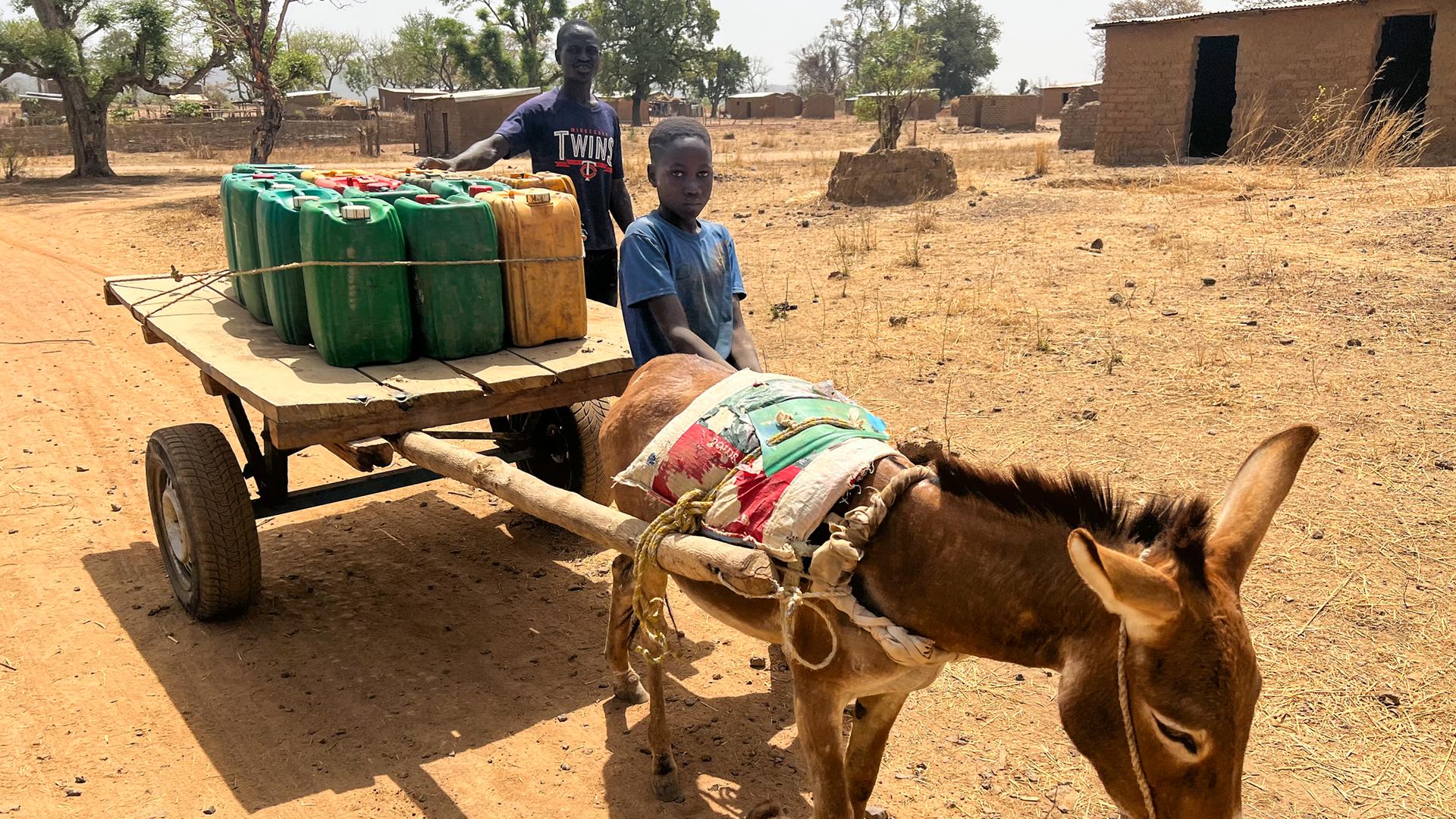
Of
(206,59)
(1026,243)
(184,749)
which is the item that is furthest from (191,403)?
(206,59)

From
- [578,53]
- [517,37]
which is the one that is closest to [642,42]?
[517,37]

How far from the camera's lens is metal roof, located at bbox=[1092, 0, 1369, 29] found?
52.3 ft

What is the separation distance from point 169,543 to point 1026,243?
8964mm

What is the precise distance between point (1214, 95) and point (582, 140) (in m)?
20.0

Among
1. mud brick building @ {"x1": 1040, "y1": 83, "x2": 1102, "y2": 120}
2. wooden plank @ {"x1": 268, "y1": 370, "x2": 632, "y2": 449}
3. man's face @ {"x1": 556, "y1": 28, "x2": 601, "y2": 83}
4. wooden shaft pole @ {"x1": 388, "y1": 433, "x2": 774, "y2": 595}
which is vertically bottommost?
wooden shaft pole @ {"x1": 388, "y1": 433, "x2": 774, "y2": 595}

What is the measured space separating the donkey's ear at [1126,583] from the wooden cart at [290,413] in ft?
7.20

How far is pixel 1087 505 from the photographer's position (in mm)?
1962

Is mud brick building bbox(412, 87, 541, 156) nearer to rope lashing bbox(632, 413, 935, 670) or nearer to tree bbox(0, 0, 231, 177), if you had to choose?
tree bbox(0, 0, 231, 177)

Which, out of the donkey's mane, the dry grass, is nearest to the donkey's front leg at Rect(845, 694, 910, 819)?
the donkey's mane

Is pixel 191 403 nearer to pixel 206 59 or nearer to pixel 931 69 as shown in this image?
pixel 931 69

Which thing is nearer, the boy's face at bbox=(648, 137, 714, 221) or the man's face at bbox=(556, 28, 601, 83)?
the boy's face at bbox=(648, 137, 714, 221)

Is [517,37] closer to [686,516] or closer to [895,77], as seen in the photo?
[895,77]

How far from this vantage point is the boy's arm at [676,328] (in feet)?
11.4

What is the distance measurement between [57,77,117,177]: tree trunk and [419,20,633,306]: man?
2357cm
